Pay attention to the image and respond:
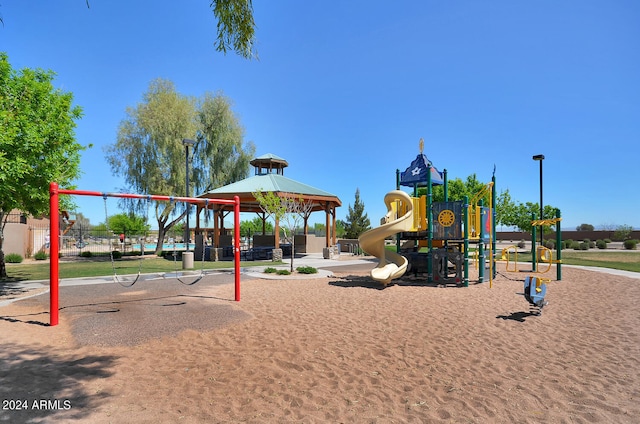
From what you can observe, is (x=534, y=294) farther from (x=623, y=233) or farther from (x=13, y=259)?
(x=623, y=233)

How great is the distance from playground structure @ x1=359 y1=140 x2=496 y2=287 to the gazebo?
8.59m

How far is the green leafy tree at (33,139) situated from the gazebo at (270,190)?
11.4 meters

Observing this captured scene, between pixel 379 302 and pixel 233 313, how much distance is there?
3826mm

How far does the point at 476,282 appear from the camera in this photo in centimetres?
1334

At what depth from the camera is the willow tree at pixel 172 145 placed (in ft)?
89.3

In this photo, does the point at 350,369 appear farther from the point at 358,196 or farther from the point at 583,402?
the point at 358,196

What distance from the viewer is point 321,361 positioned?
5430 mm

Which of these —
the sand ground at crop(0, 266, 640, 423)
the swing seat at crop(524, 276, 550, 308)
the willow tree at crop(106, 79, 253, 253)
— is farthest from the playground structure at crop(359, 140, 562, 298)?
the willow tree at crop(106, 79, 253, 253)

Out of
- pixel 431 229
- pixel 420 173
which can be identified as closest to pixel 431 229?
pixel 431 229

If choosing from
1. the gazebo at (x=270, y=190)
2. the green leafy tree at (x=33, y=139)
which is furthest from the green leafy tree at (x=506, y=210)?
the green leafy tree at (x=33, y=139)

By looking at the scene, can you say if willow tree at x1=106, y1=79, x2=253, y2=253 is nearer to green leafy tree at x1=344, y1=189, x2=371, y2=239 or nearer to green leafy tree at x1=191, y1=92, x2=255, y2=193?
green leafy tree at x1=191, y1=92, x2=255, y2=193

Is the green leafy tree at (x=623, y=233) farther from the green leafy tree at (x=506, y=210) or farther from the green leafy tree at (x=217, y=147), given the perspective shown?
the green leafy tree at (x=217, y=147)

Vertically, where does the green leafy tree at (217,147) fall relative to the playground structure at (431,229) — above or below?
above

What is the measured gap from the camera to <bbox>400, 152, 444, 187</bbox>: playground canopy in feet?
46.0
